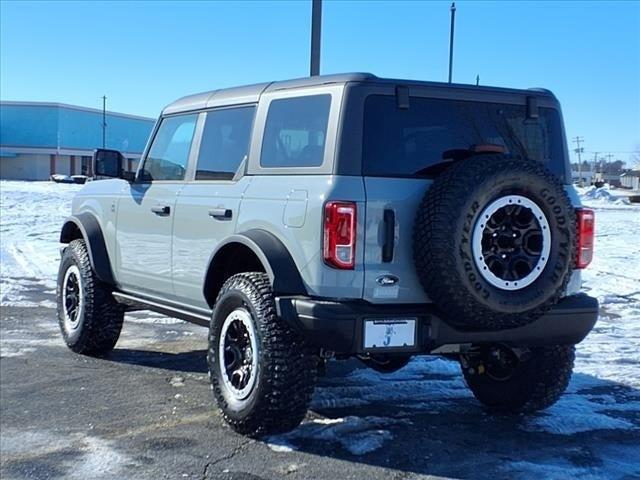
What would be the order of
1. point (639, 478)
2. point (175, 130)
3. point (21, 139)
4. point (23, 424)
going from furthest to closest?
point (21, 139)
point (175, 130)
point (23, 424)
point (639, 478)

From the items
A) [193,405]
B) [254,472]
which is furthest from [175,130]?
[254,472]

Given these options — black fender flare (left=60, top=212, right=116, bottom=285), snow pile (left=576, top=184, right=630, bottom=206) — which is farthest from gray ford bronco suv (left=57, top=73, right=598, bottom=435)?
snow pile (left=576, top=184, right=630, bottom=206)

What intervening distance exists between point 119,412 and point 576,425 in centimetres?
290

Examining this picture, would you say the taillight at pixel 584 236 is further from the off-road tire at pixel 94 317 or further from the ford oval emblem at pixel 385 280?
the off-road tire at pixel 94 317

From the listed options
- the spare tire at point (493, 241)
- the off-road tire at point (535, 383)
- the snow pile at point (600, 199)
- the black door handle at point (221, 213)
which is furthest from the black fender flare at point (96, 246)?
the snow pile at point (600, 199)

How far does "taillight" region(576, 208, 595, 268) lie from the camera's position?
15.5 feet

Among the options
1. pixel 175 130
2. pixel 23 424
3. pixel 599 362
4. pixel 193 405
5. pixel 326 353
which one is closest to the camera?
pixel 326 353

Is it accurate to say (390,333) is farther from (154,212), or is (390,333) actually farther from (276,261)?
(154,212)

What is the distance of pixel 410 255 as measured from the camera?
4293mm

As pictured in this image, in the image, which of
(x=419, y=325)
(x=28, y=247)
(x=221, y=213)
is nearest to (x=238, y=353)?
(x=221, y=213)

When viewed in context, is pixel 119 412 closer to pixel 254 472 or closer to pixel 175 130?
pixel 254 472

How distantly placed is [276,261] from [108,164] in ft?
8.55

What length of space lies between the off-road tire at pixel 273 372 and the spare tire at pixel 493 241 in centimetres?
80

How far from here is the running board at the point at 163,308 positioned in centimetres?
545
